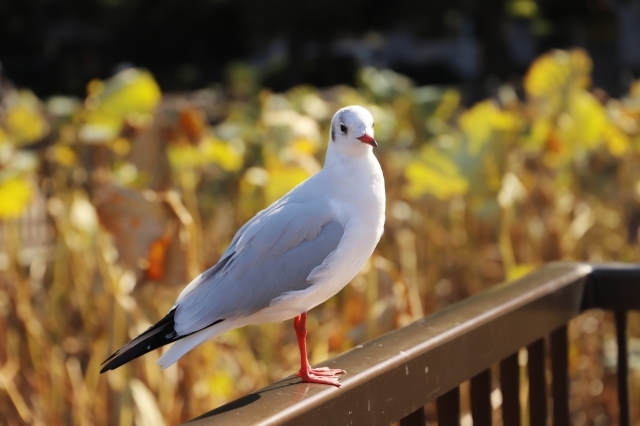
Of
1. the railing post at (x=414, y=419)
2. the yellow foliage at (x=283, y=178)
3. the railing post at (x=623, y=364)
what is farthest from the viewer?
the yellow foliage at (x=283, y=178)

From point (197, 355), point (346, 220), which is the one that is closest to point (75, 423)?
point (197, 355)

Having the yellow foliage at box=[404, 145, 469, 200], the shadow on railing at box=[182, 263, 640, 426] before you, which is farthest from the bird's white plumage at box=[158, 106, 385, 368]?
the yellow foliage at box=[404, 145, 469, 200]

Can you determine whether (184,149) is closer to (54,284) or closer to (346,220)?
(54,284)

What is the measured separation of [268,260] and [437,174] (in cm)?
131

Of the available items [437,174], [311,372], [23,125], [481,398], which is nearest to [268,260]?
[311,372]

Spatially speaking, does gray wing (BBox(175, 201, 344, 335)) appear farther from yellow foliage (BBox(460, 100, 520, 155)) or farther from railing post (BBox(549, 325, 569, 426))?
yellow foliage (BBox(460, 100, 520, 155))

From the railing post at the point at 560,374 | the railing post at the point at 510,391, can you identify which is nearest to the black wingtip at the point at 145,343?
the railing post at the point at 510,391

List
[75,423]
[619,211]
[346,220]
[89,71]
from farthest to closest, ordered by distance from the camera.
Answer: [89,71]
[619,211]
[75,423]
[346,220]

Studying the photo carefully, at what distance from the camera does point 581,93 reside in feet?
9.98

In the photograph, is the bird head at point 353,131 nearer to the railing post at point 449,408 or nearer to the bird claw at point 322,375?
the bird claw at point 322,375

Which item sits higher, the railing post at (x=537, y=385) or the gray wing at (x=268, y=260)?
the gray wing at (x=268, y=260)

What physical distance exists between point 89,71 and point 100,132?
1636cm

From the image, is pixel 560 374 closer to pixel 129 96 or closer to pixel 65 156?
pixel 129 96

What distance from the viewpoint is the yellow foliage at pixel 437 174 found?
7.84 ft
